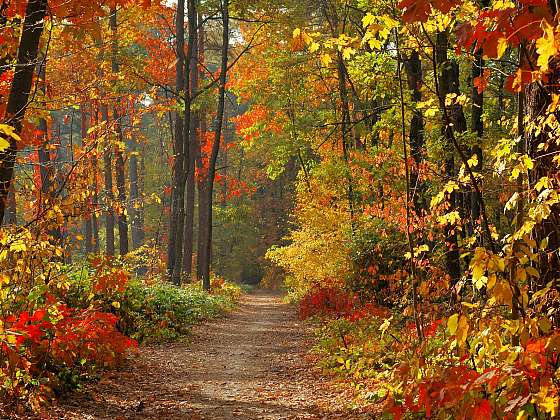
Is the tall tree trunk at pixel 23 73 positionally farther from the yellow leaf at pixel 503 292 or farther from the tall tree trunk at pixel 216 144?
the tall tree trunk at pixel 216 144

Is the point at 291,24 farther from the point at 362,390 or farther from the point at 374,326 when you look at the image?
the point at 362,390

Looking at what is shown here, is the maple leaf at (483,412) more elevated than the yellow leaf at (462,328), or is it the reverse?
the yellow leaf at (462,328)

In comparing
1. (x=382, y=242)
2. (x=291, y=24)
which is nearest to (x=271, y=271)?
(x=291, y=24)

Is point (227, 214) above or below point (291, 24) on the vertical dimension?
below

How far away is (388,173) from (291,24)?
8.93 meters

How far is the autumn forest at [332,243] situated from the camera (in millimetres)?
3631

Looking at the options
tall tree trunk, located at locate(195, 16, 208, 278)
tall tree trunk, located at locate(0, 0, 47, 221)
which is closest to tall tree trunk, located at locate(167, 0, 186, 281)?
tall tree trunk, located at locate(195, 16, 208, 278)

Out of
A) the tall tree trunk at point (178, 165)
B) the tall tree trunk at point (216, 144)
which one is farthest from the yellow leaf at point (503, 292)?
the tall tree trunk at point (216, 144)

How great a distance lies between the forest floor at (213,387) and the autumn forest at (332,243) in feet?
0.16

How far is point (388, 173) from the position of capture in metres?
13.0

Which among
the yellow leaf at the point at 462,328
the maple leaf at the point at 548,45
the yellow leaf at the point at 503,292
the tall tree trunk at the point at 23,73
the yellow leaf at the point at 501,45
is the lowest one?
the yellow leaf at the point at 462,328

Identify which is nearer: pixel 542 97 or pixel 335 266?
pixel 542 97

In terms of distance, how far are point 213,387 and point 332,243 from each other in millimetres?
9827

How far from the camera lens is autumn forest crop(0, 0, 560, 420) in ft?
11.9
